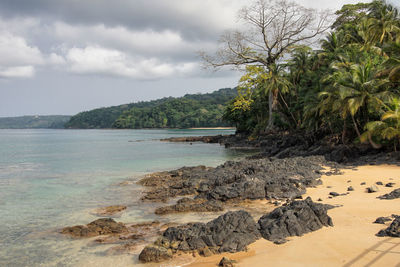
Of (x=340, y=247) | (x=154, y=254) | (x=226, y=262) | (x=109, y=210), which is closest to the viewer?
(x=226, y=262)

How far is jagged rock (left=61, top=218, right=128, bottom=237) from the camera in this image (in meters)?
7.98

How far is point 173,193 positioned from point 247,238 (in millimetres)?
6218

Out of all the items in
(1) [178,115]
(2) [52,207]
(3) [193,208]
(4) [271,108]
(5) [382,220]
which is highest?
(1) [178,115]

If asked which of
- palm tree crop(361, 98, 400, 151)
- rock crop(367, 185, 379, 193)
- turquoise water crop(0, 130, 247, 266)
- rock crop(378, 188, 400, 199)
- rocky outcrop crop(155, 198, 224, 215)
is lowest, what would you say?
turquoise water crop(0, 130, 247, 266)

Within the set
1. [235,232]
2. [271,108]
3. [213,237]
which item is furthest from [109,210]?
[271,108]

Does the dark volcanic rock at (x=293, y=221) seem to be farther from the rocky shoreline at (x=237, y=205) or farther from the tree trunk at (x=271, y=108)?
the tree trunk at (x=271, y=108)

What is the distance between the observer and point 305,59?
35500 mm

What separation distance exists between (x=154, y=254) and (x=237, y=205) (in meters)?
4.48

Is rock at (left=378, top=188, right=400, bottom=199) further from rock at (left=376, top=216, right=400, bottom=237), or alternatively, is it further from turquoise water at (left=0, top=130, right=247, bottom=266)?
turquoise water at (left=0, top=130, right=247, bottom=266)

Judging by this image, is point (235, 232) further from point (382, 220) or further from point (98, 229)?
point (98, 229)

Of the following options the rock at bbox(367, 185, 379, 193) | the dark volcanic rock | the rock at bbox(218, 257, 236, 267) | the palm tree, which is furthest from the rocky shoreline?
the palm tree

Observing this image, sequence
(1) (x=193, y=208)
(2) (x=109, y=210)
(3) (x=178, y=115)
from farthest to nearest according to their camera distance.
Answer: (3) (x=178, y=115), (2) (x=109, y=210), (1) (x=193, y=208)

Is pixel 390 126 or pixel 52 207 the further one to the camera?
pixel 390 126

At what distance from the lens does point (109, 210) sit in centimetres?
1041
